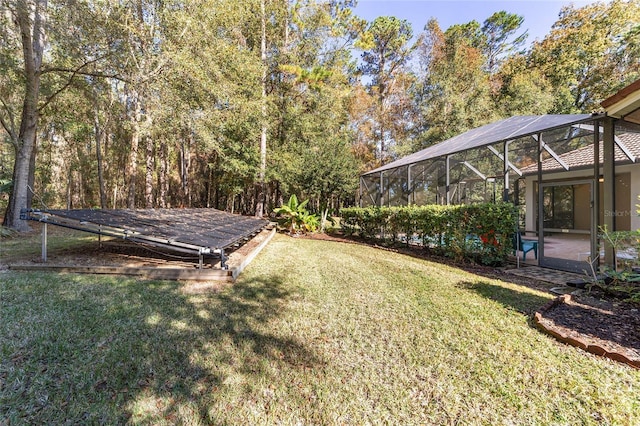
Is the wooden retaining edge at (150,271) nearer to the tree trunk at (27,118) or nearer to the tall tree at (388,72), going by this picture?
the tree trunk at (27,118)

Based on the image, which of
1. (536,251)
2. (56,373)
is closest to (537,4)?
(536,251)

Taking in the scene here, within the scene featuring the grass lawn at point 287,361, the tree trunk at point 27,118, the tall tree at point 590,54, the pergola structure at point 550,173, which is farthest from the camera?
the tall tree at point 590,54

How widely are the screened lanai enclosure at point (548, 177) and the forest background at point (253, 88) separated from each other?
4276 mm

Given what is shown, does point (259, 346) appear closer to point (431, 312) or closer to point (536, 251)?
point (431, 312)

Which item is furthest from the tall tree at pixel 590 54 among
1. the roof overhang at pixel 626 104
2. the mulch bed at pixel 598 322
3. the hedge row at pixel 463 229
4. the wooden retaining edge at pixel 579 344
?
the wooden retaining edge at pixel 579 344

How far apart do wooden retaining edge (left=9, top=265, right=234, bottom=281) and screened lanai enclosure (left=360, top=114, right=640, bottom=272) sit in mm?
6485

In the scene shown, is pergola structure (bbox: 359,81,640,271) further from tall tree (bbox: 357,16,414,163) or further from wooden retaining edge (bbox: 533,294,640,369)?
tall tree (bbox: 357,16,414,163)

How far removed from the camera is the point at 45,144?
1738 cm

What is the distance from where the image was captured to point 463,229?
635cm

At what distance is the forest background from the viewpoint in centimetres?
823

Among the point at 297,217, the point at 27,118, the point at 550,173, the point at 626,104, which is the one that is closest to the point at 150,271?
the point at 297,217

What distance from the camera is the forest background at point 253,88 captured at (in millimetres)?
8234

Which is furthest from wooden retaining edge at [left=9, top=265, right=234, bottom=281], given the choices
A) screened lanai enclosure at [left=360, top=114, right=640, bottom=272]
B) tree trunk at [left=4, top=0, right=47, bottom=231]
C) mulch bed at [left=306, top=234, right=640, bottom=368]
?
screened lanai enclosure at [left=360, top=114, right=640, bottom=272]

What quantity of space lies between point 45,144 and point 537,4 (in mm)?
28628
